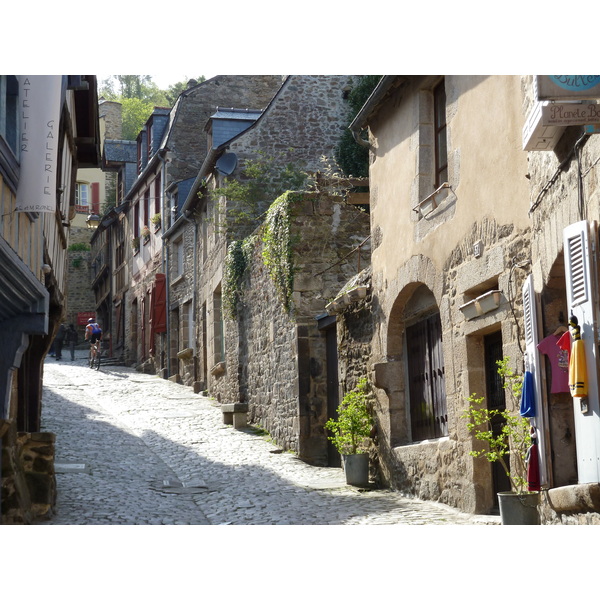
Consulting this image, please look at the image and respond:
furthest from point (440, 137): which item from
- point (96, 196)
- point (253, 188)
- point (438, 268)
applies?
point (96, 196)

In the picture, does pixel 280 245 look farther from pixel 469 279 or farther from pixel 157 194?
pixel 157 194

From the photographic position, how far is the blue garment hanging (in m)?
5.87

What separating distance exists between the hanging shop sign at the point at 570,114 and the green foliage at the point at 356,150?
11.2m

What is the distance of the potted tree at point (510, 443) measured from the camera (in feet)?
19.0

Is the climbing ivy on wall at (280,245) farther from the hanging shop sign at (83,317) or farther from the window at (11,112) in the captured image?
the hanging shop sign at (83,317)

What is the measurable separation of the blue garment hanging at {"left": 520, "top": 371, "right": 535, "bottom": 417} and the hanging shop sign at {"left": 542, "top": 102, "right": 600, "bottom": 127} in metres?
1.71

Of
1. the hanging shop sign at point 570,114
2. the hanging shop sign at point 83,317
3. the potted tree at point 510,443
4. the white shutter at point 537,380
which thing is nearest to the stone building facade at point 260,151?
the potted tree at point 510,443

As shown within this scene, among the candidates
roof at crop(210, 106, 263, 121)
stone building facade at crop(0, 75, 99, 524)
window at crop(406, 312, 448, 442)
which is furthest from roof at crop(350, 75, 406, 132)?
roof at crop(210, 106, 263, 121)

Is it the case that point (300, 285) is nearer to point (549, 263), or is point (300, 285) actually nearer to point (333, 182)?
point (333, 182)

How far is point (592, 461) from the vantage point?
16.5ft

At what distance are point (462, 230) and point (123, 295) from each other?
760 inches


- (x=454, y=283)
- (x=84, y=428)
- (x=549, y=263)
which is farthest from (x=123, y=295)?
(x=549, y=263)

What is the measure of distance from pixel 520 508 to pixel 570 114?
2.41 meters

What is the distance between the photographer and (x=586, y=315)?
5.03 meters
